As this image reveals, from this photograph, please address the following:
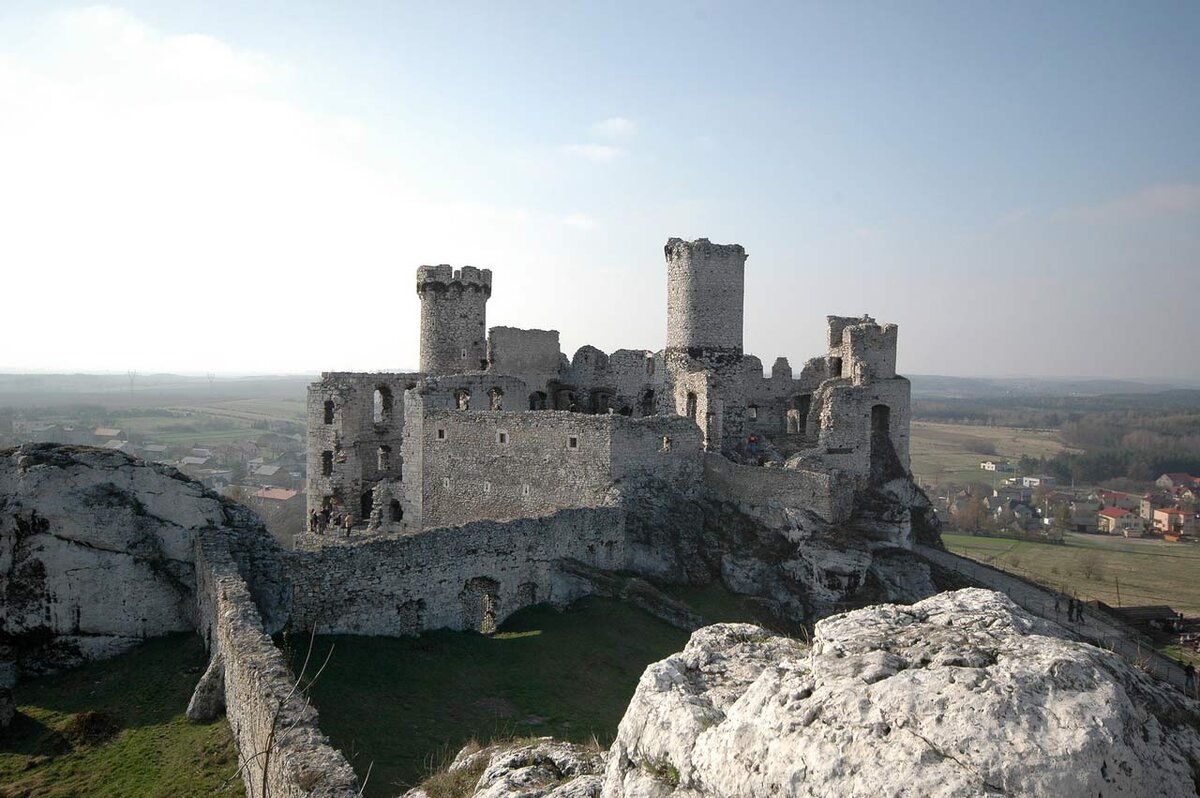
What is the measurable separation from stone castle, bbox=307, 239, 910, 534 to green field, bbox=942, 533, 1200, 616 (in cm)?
1676

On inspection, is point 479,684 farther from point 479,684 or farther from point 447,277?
point 447,277

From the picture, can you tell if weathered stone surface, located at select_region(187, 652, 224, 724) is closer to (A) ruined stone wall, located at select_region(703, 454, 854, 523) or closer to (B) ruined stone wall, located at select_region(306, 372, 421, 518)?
(A) ruined stone wall, located at select_region(703, 454, 854, 523)

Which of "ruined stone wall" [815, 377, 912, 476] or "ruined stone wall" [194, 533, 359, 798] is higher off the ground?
"ruined stone wall" [815, 377, 912, 476]

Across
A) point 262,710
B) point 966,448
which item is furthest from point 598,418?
point 966,448

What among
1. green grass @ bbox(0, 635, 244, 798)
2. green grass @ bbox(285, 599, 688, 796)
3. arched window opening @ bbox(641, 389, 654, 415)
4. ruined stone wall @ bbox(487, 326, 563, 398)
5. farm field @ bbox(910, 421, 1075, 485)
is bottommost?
farm field @ bbox(910, 421, 1075, 485)

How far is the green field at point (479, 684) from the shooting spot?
43.0 ft

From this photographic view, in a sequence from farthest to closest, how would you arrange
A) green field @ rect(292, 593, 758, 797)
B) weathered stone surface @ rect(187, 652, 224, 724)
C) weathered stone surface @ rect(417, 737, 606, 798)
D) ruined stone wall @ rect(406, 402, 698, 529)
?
ruined stone wall @ rect(406, 402, 698, 529) < green field @ rect(292, 593, 758, 797) < weathered stone surface @ rect(187, 652, 224, 724) < weathered stone surface @ rect(417, 737, 606, 798)

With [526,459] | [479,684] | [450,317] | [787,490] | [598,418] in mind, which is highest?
[450,317]

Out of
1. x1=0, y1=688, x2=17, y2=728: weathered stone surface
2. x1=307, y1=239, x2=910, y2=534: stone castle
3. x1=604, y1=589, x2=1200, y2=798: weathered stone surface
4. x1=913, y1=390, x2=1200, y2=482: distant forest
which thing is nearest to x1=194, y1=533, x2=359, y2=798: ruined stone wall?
x1=0, y1=688, x2=17, y2=728: weathered stone surface

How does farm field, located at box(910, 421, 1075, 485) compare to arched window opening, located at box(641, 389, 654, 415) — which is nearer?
arched window opening, located at box(641, 389, 654, 415)

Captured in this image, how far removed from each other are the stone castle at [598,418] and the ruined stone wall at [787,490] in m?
0.07

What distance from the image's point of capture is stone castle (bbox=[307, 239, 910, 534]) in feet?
87.5

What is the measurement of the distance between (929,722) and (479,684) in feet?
46.8

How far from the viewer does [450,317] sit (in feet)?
117
